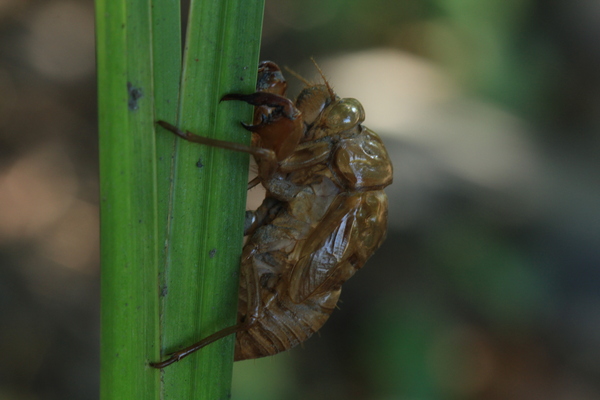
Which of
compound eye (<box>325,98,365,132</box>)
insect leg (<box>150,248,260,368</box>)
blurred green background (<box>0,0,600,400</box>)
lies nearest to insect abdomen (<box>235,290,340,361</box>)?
insect leg (<box>150,248,260,368</box>)

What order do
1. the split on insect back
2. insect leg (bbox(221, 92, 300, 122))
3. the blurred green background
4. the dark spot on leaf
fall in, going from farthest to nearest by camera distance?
the blurred green background → the split on insect back → insect leg (bbox(221, 92, 300, 122)) → the dark spot on leaf

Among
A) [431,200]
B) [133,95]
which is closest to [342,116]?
[133,95]

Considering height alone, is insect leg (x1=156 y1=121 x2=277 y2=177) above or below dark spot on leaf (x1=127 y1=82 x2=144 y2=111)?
below

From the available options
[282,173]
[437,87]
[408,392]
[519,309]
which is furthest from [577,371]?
[282,173]

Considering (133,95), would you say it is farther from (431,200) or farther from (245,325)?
(431,200)

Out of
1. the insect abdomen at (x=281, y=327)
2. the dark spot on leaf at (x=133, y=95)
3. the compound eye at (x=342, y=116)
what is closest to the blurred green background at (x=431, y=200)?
the insect abdomen at (x=281, y=327)

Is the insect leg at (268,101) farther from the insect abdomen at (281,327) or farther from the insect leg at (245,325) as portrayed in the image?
the insect abdomen at (281,327)

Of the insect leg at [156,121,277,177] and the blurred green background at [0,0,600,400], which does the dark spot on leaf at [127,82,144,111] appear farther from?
the blurred green background at [0,0,600,400]

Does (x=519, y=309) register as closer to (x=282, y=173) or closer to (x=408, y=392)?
(x=408, y=392)
